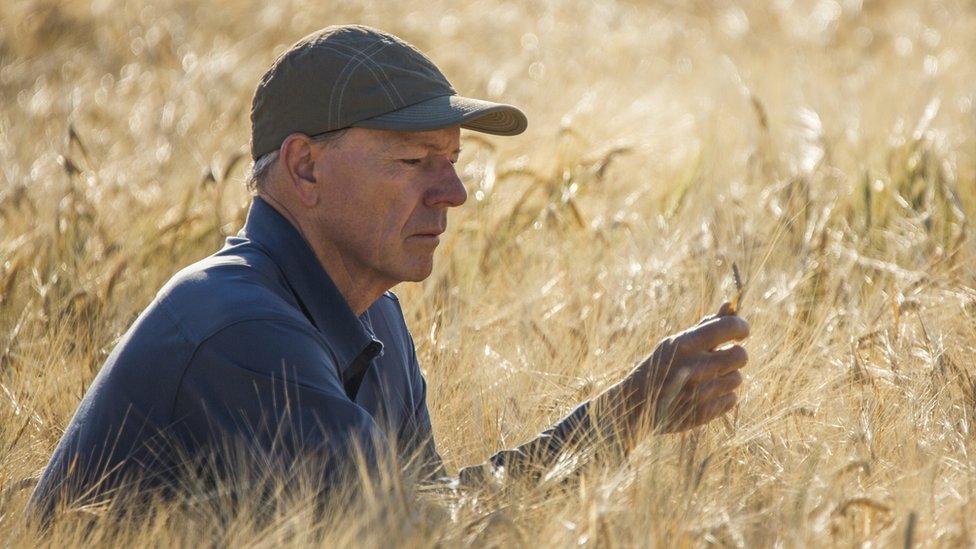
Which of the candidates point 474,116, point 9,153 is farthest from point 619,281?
point 9,153

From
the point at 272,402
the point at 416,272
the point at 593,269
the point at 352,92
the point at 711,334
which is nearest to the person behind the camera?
the point at 272,402

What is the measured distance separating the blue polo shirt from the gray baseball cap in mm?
207

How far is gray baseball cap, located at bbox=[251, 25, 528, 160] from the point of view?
9.04ft

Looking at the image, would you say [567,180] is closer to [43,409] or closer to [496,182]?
[496,182]

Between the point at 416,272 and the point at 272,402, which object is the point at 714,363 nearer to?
the point at 416,272

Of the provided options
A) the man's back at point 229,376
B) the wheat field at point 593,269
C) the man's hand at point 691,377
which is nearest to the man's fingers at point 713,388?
the man's hand at point 691,377

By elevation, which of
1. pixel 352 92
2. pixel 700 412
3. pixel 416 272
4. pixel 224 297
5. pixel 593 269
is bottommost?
pixel 593 269

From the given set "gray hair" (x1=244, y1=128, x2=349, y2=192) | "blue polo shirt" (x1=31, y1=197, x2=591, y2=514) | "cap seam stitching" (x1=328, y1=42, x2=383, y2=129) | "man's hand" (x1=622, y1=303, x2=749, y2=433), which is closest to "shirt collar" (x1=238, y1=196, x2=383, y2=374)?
"blue polo shirt" (x1=31, y1=197, x2=591, y2=514)

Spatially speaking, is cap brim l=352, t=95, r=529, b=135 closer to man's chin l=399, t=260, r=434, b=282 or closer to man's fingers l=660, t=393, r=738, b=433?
man's chin l=399, t=260, r=434, b=282

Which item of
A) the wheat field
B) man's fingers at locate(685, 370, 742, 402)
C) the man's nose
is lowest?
the wheat field

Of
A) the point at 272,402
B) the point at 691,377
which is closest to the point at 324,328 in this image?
the point at 272,402

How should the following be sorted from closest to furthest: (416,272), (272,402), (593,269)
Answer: (272,402), (416,272), (593,269)

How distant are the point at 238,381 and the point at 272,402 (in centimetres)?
7

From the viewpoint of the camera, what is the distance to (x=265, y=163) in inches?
113
